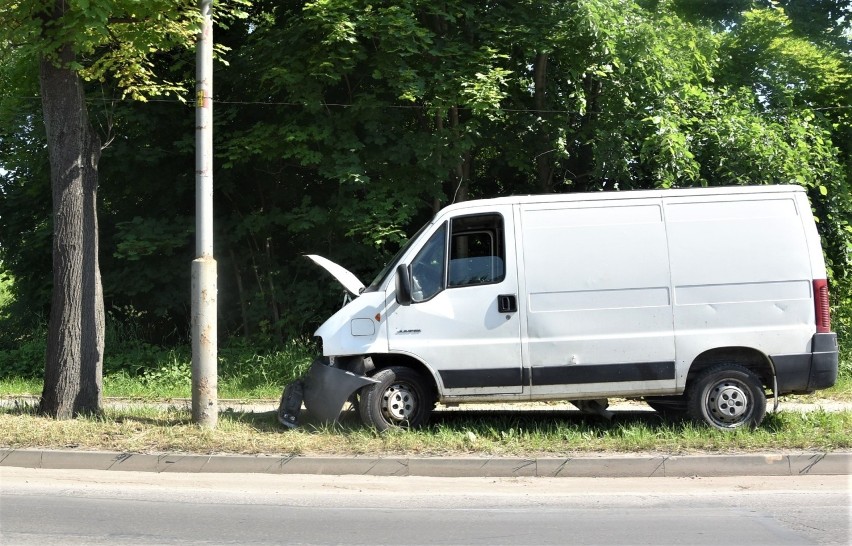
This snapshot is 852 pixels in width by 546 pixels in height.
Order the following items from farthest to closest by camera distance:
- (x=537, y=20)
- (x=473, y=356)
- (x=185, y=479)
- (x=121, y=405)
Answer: (x=537, y=20)
(x=121, y=405)
(x=473, y=356)
(x=185, y=479)

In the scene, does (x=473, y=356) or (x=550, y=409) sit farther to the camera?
(x=550, y=409)

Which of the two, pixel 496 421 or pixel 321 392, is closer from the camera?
pixel 321 392

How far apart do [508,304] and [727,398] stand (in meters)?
2.38

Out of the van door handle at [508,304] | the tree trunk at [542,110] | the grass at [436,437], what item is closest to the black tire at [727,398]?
the grass at [436,437]

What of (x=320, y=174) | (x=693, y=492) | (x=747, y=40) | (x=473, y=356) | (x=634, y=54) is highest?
(x=634, y=54)

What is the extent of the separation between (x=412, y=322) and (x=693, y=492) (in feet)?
9.89

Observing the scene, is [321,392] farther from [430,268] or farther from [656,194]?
[656,194]

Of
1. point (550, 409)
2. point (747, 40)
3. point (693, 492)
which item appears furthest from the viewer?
point (550, 409)

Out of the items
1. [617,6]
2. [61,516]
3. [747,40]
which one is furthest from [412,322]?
[617,6]

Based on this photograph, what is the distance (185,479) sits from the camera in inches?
278

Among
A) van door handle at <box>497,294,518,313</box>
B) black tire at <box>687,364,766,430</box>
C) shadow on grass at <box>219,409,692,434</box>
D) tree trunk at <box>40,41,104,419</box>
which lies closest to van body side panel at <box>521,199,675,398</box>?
van door handle at <box>497,294,518,313</box>

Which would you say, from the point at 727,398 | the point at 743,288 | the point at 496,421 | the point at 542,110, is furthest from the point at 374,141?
the point at 727,398

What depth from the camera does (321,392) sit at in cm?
805

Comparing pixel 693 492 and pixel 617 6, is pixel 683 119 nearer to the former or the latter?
pixel 617 6
